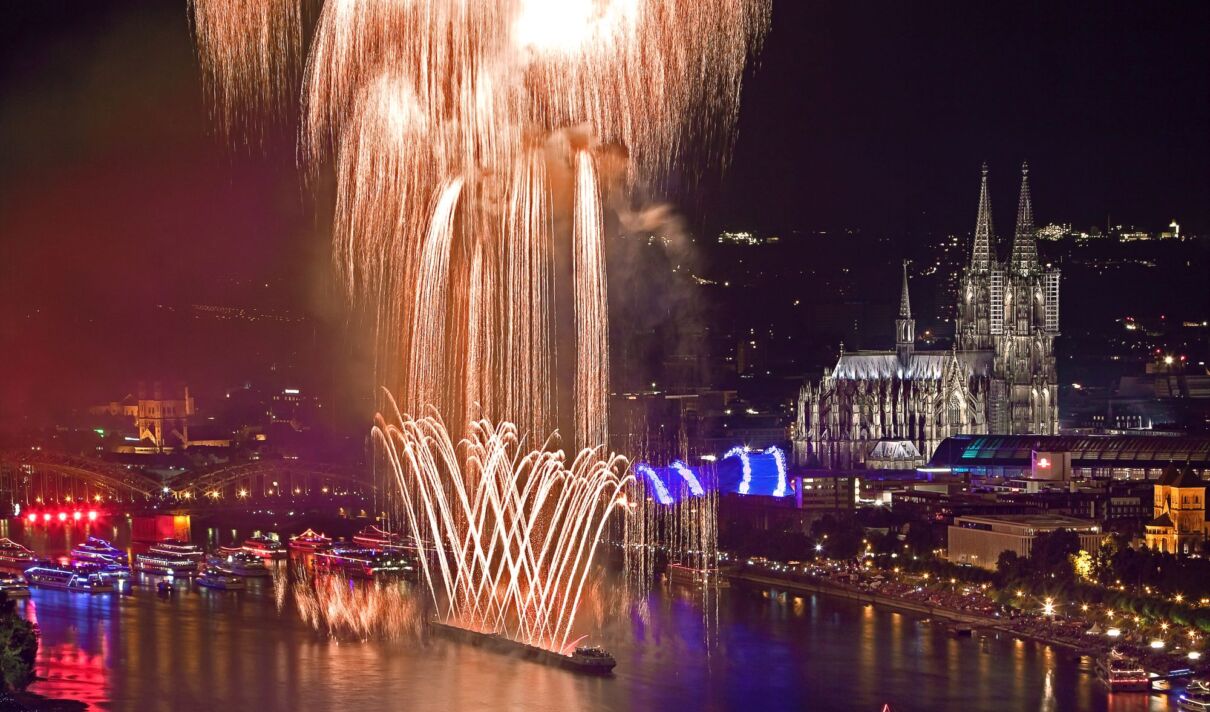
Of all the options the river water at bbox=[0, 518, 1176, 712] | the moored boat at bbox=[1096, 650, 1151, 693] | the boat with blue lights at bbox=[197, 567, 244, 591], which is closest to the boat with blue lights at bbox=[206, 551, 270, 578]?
the boat with blue lights at bbox=[197, 567, 244, 591]

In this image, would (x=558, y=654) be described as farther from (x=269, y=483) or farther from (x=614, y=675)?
(x=269, y=483)

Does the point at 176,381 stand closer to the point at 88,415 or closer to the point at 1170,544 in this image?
the point at 88,415

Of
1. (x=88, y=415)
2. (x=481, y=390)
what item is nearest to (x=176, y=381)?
(x=88, y=415)

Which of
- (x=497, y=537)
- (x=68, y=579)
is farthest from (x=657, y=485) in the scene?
(x=497, y=537)

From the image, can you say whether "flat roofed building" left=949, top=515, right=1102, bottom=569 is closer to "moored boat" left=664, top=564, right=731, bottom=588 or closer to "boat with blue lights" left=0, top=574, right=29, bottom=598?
"moored boat" left=664, top=564, right=731, bottom=588

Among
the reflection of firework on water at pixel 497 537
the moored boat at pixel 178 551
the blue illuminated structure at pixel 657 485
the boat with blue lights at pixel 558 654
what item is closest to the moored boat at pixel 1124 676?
the boat with blue lights at pixel 558 654

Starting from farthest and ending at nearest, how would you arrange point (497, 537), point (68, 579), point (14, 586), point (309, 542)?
1. point (309, 542)
2. point (68, 579)
3. point (14, 586)
4. point (497, 537)
